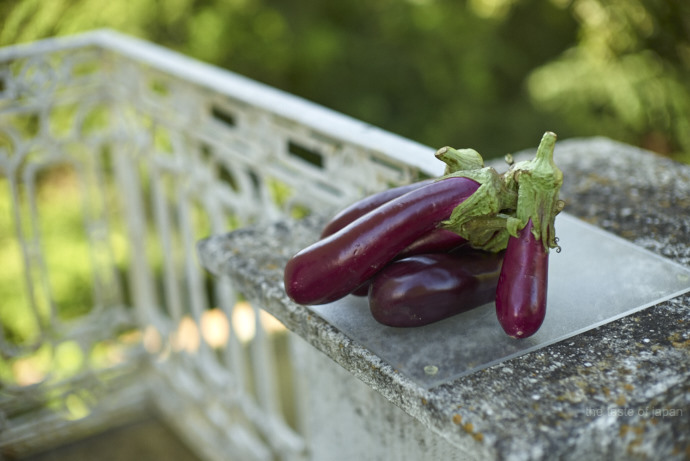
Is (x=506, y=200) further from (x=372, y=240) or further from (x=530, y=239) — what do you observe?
(x=372, y=240)

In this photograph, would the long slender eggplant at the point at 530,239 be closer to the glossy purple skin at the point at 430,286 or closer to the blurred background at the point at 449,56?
the glossy purple skin at the point at 430,286

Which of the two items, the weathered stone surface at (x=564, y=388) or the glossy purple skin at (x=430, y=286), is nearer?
the weathered stone surface at (x=564, y=388)

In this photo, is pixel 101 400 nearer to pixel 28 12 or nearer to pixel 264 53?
pixel 28 12

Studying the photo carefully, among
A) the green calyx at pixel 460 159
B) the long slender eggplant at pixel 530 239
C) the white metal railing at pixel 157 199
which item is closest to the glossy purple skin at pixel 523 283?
the long slender eggplant at pixel 530 239

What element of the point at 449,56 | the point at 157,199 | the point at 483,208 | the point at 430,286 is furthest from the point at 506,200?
the point at 449,56

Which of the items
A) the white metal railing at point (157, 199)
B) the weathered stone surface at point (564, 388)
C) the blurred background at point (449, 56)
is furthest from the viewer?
the blurred background at point (449, 56)

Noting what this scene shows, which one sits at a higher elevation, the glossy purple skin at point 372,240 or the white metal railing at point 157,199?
the glossy purple skin at point 372,240

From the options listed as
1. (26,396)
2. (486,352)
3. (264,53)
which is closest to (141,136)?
(26,396)
